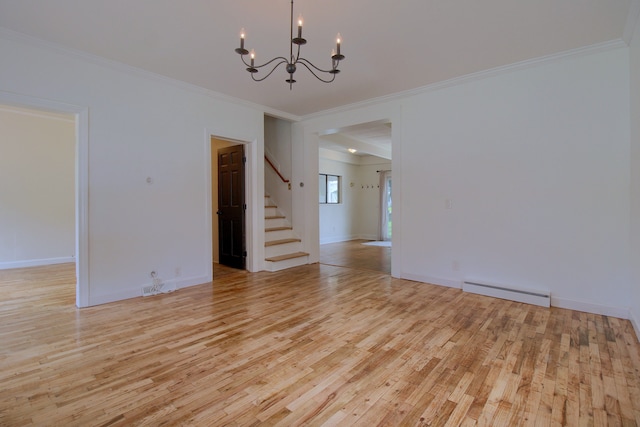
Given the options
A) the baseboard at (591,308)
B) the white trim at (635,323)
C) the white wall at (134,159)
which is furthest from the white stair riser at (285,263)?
the white trim at (635,323)

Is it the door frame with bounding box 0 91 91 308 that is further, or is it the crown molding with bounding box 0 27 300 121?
the door frame with bounding box 0 91 91 308

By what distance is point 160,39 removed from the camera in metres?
2.99

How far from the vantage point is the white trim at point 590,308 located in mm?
3008

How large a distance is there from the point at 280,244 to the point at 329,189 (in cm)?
432

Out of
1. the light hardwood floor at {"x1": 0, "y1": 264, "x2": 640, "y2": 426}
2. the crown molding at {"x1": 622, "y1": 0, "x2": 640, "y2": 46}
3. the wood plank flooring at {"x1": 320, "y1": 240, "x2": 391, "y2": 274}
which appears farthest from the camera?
the wood plank flooring at {"x1": 320, "y1": 240, "x2": 391, "y2": 274}

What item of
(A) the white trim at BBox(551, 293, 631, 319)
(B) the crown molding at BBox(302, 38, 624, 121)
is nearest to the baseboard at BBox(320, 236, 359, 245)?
(B) the crown molding at BBox(302, 38, 624, 121)

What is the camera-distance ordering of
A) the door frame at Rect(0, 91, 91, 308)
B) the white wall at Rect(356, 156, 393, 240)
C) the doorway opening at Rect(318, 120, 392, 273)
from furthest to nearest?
the white wall at Rect(356, 156, 393, 240)
the doorway opening at Rect(318, 120, 392, 273)
the door frame at Rect(0, 91, 91, 308)

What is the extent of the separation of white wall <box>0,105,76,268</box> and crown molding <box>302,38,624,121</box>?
539 cm

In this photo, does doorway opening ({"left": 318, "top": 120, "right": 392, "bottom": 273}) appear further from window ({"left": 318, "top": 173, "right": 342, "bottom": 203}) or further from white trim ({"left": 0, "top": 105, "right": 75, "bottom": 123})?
white trim ({"left": 0, "top": 105, "right": 75, "bottom": 123})

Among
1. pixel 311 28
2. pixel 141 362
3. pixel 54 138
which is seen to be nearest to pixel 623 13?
pixel 311 28

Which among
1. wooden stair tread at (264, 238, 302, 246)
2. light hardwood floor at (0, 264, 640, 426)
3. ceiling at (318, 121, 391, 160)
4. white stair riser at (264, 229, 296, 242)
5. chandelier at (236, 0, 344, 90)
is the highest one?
ceiling at (318, 121, 391, 160)

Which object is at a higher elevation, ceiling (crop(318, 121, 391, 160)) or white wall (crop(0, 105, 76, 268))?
ceiling (crop(318, 121, 391, 160))

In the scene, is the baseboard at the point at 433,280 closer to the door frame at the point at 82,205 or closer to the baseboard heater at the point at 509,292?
the baseboard heater at the point at 509,292

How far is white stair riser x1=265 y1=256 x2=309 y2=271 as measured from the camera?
523 cm
